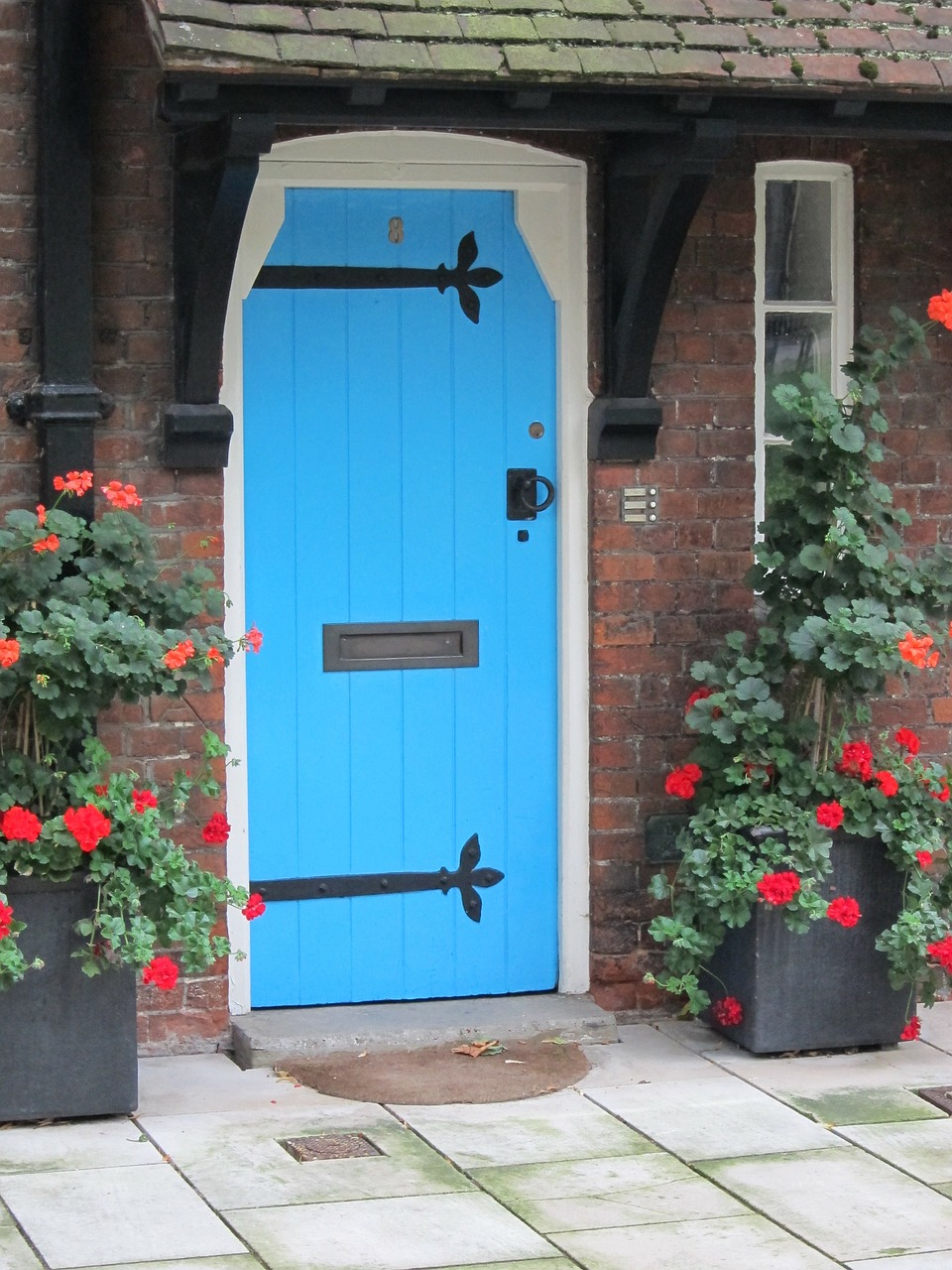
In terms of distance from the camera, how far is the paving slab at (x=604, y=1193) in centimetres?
434

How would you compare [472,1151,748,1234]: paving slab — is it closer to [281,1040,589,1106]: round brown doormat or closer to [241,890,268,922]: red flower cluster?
[281,1040,589,1106]: round brown doormat

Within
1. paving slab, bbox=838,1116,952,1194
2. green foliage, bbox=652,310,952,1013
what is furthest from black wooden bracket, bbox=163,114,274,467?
paving slab, bbox=838,1116,952,1194

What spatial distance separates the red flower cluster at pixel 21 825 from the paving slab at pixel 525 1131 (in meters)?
1.21

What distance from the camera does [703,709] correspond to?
5605 millimetres

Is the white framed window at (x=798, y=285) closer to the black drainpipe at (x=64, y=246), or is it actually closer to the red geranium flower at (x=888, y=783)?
the red geranium flower at (x=888, y=783)

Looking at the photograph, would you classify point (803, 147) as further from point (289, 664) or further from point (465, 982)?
point (465, 982)

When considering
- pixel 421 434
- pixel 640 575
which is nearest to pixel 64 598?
pixel 421 434

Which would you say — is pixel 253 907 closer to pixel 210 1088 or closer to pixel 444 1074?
pixel 210 1088

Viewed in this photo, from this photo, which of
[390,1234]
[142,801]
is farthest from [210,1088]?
[390,1234]

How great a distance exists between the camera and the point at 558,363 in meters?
5.88

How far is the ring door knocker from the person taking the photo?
585cm

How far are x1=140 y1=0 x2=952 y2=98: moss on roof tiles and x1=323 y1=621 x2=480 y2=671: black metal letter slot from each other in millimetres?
1689

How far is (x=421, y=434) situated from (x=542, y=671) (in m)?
0.81

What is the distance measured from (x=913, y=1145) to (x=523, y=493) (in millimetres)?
2186
